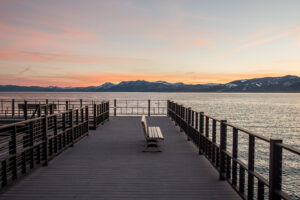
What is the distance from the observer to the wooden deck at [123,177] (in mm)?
4871

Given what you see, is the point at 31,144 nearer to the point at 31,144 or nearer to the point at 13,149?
the point at 31,144

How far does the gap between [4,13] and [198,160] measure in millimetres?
18710

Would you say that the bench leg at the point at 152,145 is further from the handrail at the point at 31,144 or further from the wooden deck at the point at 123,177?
the handrail at the point at 31,144

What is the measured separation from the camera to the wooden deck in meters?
4.87

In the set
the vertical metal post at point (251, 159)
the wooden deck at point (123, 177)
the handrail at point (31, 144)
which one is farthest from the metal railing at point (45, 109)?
the vertical metal post at point (251, 159)

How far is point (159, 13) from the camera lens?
2566 cm

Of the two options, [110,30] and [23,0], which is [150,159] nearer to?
[23,0]

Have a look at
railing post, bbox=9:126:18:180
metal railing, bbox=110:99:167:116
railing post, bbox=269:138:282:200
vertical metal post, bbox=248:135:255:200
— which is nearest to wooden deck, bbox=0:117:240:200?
railing post, bbox=9:126:18:180

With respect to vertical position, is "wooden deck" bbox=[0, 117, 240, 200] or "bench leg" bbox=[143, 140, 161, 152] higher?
"bench leg" bbox=[143, 140, 161, 152]

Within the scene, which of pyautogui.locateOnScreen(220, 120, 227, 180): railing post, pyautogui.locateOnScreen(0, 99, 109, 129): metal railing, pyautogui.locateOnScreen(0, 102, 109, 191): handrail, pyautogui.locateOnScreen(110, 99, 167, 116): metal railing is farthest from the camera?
pyautogui.locateOnScreen(110, 99, 167, 116): metal railing

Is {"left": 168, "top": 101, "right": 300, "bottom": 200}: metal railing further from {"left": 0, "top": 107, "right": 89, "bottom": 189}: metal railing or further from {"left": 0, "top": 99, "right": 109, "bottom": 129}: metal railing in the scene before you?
{"left": 0, "top": 99, "right": 109, "bottom": 129}: metal railing

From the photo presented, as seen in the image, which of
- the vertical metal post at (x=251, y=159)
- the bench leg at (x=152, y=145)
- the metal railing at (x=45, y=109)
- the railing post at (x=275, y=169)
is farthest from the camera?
the metal railing at (x=45, y=109)

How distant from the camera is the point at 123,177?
589 centimetres

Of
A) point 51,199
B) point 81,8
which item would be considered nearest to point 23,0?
point 81,8
